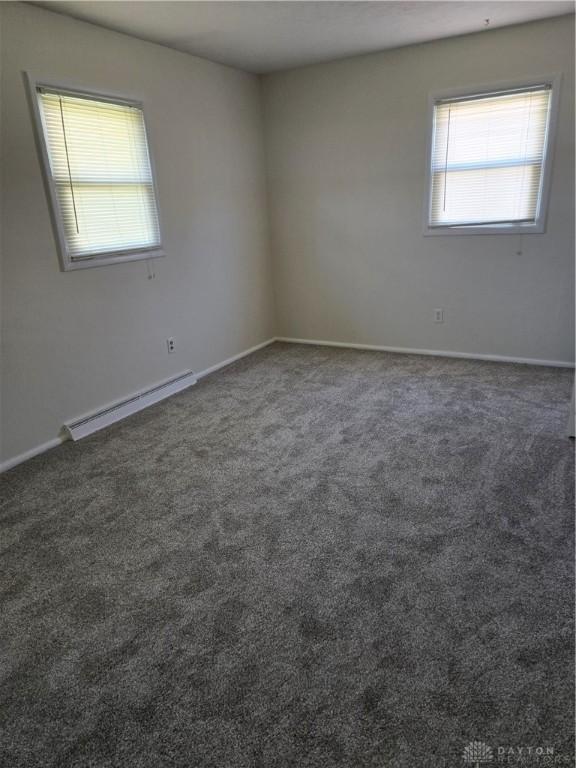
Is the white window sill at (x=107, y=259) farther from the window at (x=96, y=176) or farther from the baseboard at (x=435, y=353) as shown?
the baseboard at (x=435, y=353)

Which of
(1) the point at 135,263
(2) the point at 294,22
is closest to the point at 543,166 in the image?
(2) the point at 294,22

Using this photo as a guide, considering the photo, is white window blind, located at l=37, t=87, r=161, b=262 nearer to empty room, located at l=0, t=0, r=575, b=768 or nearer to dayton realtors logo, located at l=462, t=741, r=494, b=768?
empty room, located at l=0, t=0, r=575, b=768

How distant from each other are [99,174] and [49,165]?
40 centimetres

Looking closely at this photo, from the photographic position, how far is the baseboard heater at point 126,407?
3.28 meters

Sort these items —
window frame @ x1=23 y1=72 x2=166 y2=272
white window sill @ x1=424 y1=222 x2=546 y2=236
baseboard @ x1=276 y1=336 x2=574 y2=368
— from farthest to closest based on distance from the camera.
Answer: baseboard @ x1=276 y1=336 x2=574 y2=368 → white window sill @ x1=424 y1=222 x2=546 y2=236 → window frame @ x1=23 y1=72 x2=166 y2=272

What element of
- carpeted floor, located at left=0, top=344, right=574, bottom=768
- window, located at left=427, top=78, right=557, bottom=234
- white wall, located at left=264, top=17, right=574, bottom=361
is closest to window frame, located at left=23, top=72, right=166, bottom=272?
carpeted floor, located at left=0, top=344, right=574, bottom=768

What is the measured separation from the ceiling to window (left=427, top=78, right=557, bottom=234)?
501 mm

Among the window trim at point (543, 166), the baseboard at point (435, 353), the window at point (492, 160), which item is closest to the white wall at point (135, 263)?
the baseboard at point (435, 353)

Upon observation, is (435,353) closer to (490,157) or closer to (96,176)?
(490,157)

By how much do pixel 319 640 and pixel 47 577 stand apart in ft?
3.83

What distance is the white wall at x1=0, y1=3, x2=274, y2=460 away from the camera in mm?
2816

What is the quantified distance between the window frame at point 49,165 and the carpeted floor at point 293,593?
1.19 metres

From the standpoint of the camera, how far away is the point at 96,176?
323cm

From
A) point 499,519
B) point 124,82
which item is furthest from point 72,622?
point 124,82
